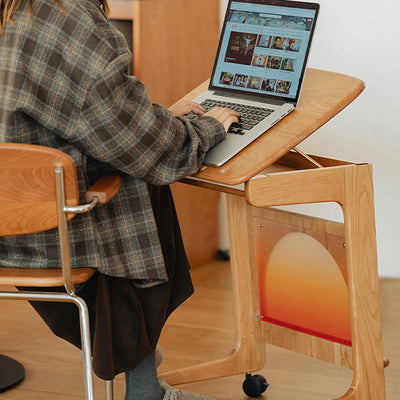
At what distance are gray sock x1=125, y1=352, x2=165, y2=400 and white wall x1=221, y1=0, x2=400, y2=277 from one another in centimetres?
150

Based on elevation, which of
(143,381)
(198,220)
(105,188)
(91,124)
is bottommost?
(198,220)

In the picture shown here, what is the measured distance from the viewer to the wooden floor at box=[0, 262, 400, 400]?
6.37 ft

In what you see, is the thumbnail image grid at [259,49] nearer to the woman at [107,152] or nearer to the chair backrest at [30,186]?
the woman at [107,152]

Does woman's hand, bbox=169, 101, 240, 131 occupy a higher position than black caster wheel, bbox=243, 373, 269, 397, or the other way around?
woman's hand, bbox=169, 101, 240, 131

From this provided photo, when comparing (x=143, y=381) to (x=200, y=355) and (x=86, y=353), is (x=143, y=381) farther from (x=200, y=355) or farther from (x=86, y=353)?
(x=200, y=355)

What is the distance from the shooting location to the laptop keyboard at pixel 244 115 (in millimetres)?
1507

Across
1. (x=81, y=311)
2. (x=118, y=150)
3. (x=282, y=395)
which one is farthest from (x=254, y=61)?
(x=282, y=395)

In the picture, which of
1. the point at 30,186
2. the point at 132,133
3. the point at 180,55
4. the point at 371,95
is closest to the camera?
the point at 30,186

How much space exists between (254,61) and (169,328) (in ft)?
3.65

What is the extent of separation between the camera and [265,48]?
161cm

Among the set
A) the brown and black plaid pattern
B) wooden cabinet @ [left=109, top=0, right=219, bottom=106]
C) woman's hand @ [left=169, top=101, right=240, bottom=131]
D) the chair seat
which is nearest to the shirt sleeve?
the brown and black plaid pattern

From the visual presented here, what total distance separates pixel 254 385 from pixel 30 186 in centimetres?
98

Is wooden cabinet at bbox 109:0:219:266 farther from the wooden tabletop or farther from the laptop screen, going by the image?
the wooden tabletop

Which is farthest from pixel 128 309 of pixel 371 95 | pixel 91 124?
pixel 371 95
